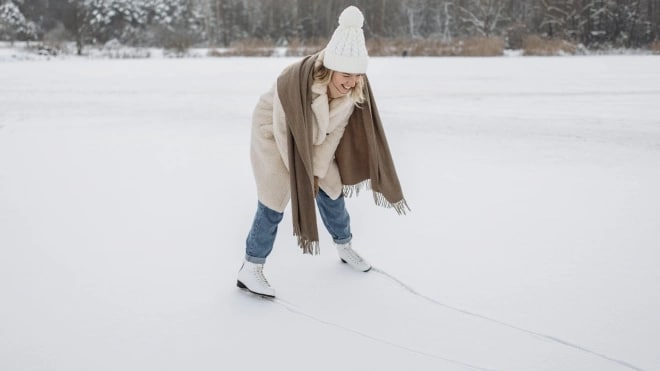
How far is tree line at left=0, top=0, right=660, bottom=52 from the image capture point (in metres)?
26.1

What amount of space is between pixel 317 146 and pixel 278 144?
18 centimetres

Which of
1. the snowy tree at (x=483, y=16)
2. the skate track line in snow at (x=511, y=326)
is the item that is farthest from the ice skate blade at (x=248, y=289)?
the snowy tree at (x=483, y=16)

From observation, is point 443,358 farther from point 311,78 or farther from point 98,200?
point 98,200

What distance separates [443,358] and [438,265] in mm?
813

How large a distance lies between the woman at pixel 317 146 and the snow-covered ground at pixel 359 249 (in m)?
0.34

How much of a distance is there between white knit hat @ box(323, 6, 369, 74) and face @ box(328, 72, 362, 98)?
4cm

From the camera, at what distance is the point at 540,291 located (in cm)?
247

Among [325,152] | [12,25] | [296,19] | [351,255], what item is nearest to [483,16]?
[296,19]

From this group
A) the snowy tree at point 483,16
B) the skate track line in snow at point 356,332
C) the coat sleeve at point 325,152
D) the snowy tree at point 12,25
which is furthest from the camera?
the snowy tree at point 12,25

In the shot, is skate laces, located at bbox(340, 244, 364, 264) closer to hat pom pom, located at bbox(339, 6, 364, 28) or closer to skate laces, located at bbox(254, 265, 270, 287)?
skate laces, located at bbox(254, 265, 270, 287)

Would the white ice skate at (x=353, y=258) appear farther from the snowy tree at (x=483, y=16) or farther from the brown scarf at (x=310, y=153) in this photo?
the snowy tree at (x=483, y=16)

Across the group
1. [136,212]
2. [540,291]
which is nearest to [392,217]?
[540,291]

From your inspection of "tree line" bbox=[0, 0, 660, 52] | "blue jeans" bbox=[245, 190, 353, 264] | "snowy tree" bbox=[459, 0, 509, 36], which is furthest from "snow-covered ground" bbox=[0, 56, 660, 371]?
"snowy tree" bbox=[459, 0, 509, 36]

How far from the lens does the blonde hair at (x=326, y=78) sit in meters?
2.11
